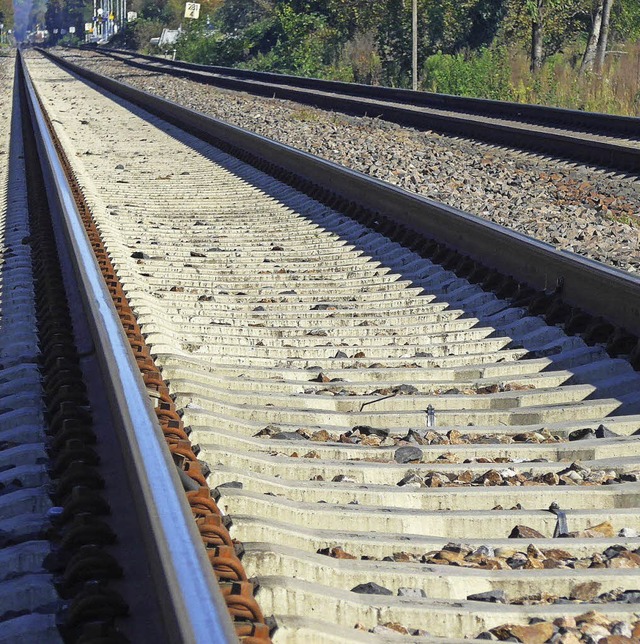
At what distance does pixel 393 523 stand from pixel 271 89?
90.8ft

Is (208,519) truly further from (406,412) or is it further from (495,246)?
(495,246)

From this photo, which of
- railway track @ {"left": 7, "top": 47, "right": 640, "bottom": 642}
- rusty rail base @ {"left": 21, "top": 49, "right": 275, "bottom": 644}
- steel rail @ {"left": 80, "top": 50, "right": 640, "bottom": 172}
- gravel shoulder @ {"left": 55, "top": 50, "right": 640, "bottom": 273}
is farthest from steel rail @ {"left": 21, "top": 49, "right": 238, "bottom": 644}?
steel rail @ {"left": 80, "top": 50, "right": 640, "bottom": 172}

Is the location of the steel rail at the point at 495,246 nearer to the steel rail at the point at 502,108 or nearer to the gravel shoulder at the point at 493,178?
the gravel shoulder at the point at 493,178

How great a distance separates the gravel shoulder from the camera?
368 inches

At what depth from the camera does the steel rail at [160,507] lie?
2.42 m

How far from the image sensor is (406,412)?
15.7 feet

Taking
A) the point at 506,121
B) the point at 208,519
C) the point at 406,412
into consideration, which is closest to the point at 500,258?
the point at 406,412

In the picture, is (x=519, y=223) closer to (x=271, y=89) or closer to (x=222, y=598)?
(x=222, y=598)

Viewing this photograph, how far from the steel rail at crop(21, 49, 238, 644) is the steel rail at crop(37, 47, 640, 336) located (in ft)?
7.34

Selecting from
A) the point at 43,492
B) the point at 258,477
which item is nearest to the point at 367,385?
the point at 258,477

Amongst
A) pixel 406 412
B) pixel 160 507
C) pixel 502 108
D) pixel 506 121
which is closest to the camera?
pixel 160 507

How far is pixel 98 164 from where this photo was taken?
50.4ft

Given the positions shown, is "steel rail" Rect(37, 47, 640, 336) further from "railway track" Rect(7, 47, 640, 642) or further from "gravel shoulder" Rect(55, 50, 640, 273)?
"gravel shoulder" Rect(55, 50, 640, 273)

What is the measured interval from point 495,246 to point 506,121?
1316 cm
